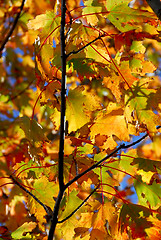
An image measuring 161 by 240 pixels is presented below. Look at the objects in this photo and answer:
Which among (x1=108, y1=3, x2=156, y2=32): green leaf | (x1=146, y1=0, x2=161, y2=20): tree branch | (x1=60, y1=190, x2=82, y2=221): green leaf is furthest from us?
(x1=60, y1=190, x2=82, y2=221): green leaf

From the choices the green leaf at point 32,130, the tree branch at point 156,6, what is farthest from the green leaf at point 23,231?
the tree branch at point 156,6

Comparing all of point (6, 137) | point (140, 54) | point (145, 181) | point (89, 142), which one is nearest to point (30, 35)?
point (6, 137)

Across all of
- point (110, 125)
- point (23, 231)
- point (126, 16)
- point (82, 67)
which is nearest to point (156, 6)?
point (126, 16)

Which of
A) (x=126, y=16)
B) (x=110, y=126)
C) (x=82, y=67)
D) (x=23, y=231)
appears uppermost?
(x=126, y=16)

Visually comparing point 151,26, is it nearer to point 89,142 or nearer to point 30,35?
point 89,142

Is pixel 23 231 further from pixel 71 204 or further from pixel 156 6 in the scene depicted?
pixel 156 6

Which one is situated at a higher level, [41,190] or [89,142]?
[89,142]

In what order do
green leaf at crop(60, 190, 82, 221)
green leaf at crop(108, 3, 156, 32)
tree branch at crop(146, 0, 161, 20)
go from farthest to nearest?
green leaf at crop(60, 190, 82, 221) < tree branch at crop(146, 0, 161, 20) < green leaf at crop(108, 3, 156, 32)

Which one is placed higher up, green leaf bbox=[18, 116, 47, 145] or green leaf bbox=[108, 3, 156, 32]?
green leaf bbox=[108, 3, 156, 32]

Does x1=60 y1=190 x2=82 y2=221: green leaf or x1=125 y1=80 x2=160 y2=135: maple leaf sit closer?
x1=125 y1=80 x2=160 y2=135: maple leaf

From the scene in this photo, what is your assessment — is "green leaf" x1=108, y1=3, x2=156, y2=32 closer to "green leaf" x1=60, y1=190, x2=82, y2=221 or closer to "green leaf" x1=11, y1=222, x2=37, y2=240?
"green leaf" x1=60, y1=190, x2=82, y2=221

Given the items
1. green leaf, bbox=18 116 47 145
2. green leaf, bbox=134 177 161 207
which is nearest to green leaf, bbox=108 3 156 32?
green leaf, bbox=18 116 47 145

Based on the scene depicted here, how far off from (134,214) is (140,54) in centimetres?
76

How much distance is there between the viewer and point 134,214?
42.0 inches
